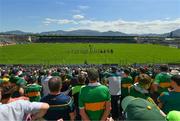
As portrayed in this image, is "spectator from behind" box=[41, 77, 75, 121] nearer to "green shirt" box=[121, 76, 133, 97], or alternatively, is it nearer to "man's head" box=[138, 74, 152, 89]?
"man's head" box=[138, 74, 152, 89]

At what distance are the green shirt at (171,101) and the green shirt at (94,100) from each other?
3.64ft

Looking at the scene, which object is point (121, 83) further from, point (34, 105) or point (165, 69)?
point (34, 105)

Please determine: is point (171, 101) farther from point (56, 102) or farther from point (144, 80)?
point (56, 102)

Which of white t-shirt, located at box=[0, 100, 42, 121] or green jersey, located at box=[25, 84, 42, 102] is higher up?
white t-shirt, located at box=[0, 100, 42, 121]

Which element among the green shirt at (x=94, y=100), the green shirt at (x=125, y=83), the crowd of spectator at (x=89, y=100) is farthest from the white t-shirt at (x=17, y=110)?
the green shirt at (x=125, y=83)

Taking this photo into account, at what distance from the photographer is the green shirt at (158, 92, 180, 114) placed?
6668 millimetres

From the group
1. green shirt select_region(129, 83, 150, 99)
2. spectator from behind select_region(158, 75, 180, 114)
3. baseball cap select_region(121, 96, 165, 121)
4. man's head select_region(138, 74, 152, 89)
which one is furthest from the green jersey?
baseball cap select_region(121, 96, 165, 121)

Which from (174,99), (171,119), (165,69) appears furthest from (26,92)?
(171,119)

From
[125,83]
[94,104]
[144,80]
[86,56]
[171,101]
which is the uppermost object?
[144,80]

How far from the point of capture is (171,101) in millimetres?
6699

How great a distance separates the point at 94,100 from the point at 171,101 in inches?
55.2

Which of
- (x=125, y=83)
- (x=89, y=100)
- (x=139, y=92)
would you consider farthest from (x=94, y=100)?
(x=125, y=83)

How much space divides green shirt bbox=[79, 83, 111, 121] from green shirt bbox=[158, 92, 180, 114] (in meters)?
1.11

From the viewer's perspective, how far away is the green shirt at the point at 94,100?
23.8 ft
